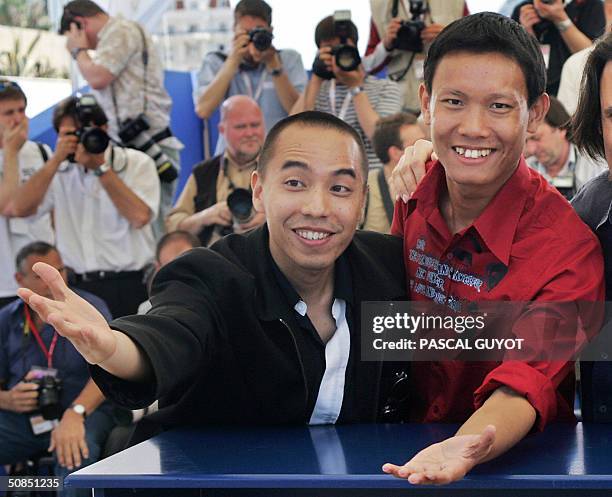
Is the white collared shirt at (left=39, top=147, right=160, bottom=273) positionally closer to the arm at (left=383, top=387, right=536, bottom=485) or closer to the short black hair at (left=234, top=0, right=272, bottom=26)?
the short black hair at (left=234, top=0, right=272, bottom=26)

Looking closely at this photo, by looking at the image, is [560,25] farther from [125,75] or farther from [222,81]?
[125,75]

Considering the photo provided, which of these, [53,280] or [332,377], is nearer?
[53,280]

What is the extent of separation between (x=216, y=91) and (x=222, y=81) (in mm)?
60

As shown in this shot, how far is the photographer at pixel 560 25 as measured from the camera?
3.73 m

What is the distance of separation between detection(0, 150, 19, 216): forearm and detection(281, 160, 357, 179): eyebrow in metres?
2.44

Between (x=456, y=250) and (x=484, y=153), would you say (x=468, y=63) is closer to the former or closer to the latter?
(x=484, y=153)

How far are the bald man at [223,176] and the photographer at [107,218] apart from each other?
16cm

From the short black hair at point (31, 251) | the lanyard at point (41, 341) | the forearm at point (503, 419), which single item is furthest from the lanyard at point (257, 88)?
the forearm at point (503, 419)

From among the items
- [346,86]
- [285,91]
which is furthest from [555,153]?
[285,91]

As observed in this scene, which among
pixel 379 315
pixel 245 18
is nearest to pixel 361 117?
pixel 245 18

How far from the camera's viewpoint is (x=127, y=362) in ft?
4.72

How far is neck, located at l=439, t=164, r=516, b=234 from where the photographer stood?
188cm

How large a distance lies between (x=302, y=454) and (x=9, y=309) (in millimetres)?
2593

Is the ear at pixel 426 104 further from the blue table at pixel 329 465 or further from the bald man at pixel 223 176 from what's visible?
the bald man at pixel 223 176
